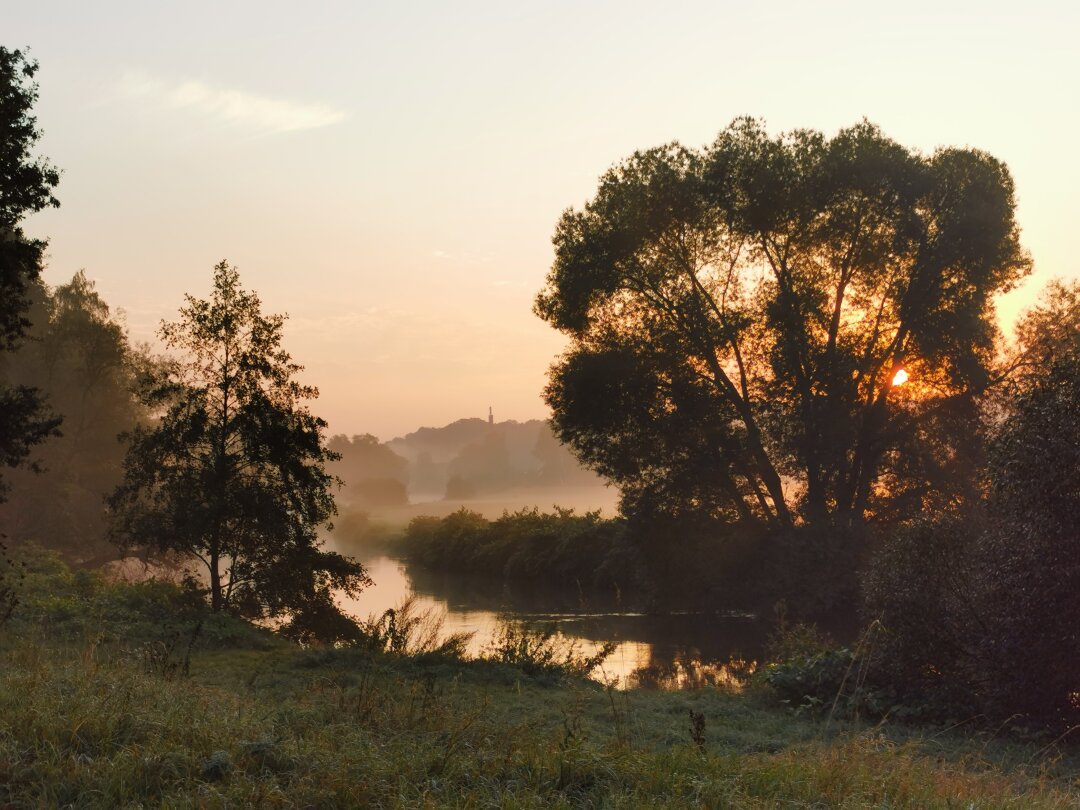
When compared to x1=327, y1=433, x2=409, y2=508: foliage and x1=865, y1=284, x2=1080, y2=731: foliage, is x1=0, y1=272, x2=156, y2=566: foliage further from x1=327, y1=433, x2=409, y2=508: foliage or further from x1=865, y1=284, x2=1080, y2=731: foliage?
x1=327, y1=433, x2=409, y2=508: foliage

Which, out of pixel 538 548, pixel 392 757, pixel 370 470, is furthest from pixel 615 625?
pixel 370 470

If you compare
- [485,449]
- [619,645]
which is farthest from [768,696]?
[485,449]

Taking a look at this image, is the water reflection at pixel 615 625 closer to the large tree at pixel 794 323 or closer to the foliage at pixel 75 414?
the large tree at pixel 794 323

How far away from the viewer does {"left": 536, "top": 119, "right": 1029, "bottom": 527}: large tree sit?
95.2 ft

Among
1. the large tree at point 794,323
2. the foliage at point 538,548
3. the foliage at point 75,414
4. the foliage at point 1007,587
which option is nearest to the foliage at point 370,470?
the foliage at point 75,414

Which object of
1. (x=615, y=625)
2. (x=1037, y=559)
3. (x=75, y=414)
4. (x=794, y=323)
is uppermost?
(x=794, y=323)

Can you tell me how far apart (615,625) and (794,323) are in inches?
429

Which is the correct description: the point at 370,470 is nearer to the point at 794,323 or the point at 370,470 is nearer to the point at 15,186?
the point at 794,323

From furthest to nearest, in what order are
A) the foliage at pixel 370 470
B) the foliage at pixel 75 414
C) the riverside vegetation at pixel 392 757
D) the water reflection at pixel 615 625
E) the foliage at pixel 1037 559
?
the foliage at pixel 370 470
the foliage at pixel 75 414
the water reflection at pixel 615 625
the foliage at pixel 1037 559
the riverside vegetation at pixel 392 757

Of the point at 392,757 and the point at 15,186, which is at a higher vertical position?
the point at 15,186

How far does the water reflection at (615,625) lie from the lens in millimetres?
20500

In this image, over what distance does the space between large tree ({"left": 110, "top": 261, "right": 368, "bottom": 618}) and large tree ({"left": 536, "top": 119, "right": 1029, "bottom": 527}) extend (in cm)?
1140

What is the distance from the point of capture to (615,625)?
89.8ft

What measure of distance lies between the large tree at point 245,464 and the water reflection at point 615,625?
3.01 meters
